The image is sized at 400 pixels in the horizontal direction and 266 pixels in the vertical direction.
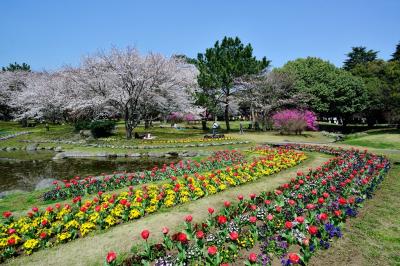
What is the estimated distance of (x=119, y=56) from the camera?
102 feet

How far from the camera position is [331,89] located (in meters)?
44.1

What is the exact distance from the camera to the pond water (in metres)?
16.5

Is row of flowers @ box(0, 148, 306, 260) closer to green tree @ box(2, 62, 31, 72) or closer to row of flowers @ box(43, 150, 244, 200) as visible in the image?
row of flowers @ box(43, 150, 244, 200)

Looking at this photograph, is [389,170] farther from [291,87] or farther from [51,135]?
[51,135]

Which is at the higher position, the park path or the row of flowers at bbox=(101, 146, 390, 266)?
the row of flowers at bbox=(101, 146, 390, 266)

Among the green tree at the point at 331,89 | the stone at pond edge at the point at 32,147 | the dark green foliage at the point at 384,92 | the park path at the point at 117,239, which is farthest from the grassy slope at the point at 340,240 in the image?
the green tree at the point at 331,89

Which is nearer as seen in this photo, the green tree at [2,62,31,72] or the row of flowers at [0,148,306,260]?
the row of flowers at [0,148,306,260]

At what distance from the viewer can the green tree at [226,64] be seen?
36.4m

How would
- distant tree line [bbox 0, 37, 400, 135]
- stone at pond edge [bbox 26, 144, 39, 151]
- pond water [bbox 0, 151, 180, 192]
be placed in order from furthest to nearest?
1. distant tree line [bbox 0, 37, 400, 135]
2. stone at pond edge [bbox 26, 144, 39, 151]
3. pond water [bbox 0, 151, 180, 192]

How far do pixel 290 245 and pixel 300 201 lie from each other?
2.18 metres

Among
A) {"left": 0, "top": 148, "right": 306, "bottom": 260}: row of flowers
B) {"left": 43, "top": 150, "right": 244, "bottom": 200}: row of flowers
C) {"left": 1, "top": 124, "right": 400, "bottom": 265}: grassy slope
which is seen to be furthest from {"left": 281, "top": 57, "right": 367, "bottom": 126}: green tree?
{"left": 0, "top": 148, "right": 306, "bottom": 260}: row of flowers

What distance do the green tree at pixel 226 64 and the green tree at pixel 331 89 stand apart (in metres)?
10.5

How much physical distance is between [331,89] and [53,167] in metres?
41.1

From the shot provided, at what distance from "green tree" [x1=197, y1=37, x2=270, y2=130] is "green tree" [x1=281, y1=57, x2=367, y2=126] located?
34.3 ft
